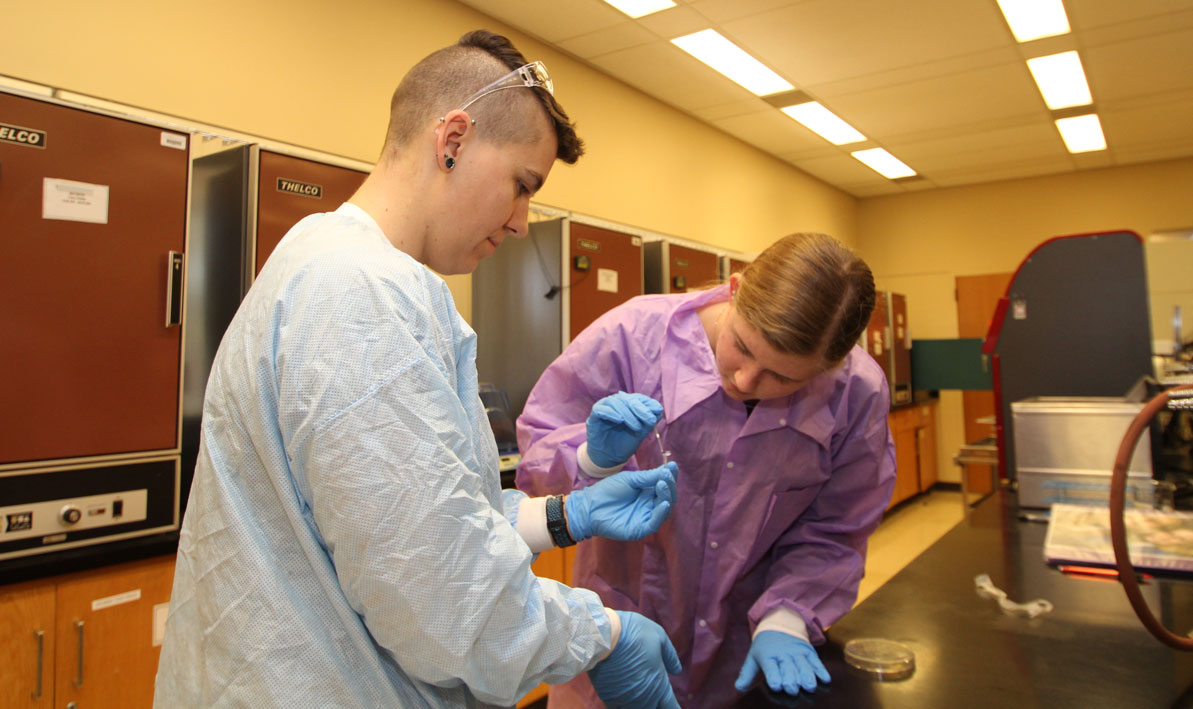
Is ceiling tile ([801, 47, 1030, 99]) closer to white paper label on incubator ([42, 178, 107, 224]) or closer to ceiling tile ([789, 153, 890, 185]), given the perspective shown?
ceiling tile ([789, 153, 890, 185])

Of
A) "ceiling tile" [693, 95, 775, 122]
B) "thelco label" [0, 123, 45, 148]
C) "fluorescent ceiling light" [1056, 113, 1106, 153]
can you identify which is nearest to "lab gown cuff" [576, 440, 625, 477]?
"thelco label" [0, 123, 45, 148]

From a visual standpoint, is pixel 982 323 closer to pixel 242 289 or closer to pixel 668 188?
pixel 668 188

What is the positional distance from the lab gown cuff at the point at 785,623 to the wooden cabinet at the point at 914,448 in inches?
189

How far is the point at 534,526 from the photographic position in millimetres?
1009

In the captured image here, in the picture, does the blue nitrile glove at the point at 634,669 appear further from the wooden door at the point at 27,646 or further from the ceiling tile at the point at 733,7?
the ceiling tile at the point at 733,7

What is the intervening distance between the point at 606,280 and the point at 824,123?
2.88 m

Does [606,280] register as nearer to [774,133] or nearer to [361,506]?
[361,506]

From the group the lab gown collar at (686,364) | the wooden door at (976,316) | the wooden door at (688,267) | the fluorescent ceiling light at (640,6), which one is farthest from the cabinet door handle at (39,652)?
the wooden door at (976,316)

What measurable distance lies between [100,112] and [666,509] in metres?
1.44

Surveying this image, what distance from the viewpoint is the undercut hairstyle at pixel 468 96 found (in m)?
0.81

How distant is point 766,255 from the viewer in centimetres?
121

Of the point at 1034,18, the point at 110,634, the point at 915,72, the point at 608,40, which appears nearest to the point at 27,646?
the point at 110,634

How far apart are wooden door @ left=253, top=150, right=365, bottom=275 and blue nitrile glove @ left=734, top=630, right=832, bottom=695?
4.68 ft

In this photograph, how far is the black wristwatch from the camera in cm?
102
